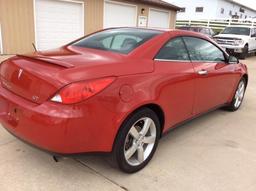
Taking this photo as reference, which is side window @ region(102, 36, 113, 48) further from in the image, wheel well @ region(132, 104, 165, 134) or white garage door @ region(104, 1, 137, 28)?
white garage door @ region(104, 1, 137, 28)

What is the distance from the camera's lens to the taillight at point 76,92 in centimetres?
238

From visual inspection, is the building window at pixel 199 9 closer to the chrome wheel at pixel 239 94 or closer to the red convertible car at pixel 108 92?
the chrome wheel at pixel 239 94

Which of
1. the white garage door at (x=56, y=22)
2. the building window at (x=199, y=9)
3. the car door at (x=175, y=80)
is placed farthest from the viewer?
the building window at (x=199, y=9)

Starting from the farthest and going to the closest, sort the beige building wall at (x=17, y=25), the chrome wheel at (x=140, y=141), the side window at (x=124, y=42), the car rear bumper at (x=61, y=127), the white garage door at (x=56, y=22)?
the white garage door at (x=56, y=22) → the beige building wall at (x=17, y=25) → the side window at (x=124, y=42) → the chrome wheel at (x=140, y=141) → the car rear bumper at (x=61, y=127)

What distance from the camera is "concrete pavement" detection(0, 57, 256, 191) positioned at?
282 cm

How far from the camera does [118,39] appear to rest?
357cm

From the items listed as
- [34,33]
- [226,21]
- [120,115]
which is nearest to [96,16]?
[34,33]

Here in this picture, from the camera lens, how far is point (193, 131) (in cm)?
429

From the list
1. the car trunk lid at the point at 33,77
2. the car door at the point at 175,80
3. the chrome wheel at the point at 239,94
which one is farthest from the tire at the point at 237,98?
the car trunk lid at the point at 33,77

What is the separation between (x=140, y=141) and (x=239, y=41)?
44.9ft

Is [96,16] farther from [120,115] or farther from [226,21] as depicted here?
[226,21]

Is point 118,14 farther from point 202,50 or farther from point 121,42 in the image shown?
point 121,42

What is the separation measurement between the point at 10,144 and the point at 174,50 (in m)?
2.32

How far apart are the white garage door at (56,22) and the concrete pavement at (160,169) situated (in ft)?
28.4
